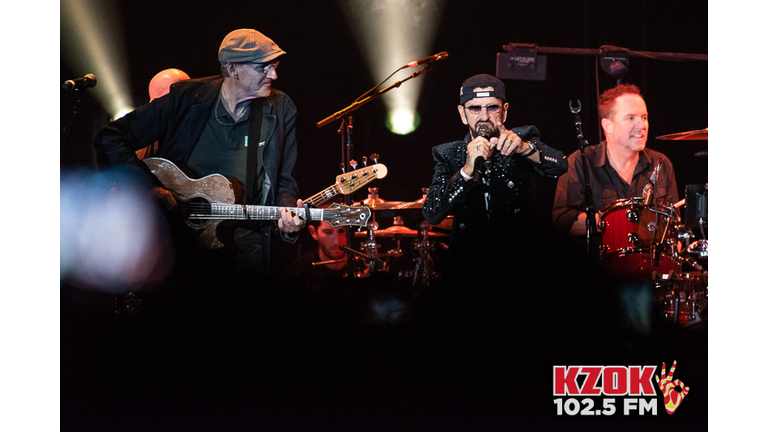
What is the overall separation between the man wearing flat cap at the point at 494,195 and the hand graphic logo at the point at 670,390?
3.52 ft

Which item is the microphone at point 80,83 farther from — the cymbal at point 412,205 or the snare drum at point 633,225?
the snare drum at point 633,225

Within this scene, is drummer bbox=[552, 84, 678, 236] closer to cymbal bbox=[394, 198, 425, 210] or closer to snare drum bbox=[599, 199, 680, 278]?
snare drum bbox=[599, 199, 680, 278]

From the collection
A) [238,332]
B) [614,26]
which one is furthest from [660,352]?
[238,332]

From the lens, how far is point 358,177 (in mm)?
3521

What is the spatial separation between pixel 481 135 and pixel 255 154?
1.28m

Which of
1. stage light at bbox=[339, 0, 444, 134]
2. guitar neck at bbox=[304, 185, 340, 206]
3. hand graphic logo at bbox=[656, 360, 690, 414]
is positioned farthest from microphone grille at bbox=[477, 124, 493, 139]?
hand graphic logo at bbox=[656, 360, 690, 414]

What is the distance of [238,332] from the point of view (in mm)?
3467

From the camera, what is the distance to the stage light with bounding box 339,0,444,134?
3562mm

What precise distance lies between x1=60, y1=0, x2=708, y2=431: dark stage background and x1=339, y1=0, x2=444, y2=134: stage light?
0.18 feet

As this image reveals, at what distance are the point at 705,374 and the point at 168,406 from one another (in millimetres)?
3062

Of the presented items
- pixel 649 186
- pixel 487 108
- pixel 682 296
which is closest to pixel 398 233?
pixel 487 108

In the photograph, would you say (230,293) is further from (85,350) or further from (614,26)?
(614,26)

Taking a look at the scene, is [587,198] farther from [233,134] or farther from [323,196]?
[233,134]

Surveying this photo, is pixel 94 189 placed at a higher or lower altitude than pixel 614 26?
lower
